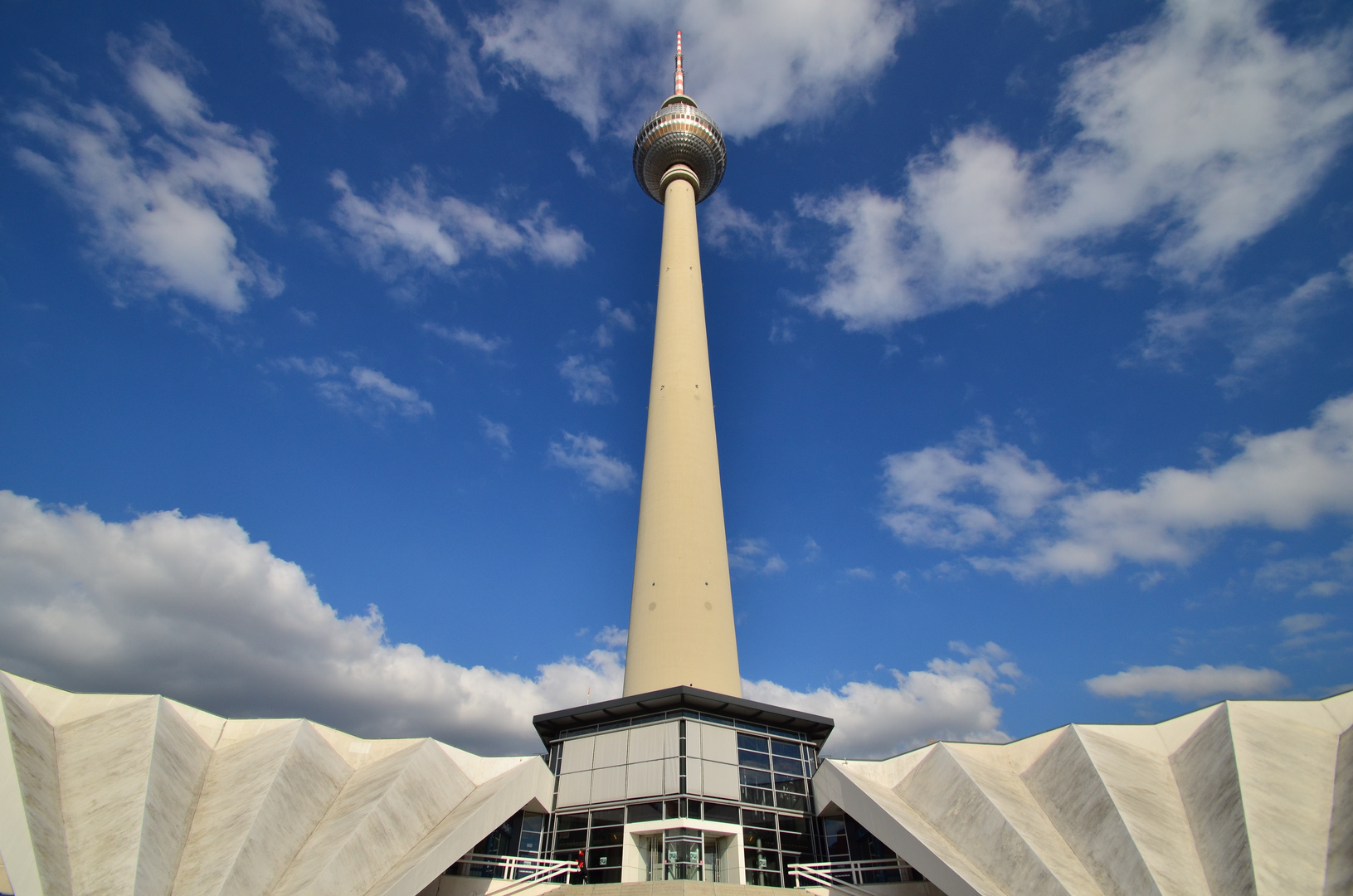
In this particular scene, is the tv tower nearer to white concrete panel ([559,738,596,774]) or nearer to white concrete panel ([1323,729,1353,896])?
white concrete panel ([559,738,596,774])

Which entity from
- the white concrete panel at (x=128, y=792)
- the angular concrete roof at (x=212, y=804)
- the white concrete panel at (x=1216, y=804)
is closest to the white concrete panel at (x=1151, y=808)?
the white concrete panel at (x=1216, y=804)

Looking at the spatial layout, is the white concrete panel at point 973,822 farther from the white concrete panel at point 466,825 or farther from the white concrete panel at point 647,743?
the white concrete panel at point 466,825

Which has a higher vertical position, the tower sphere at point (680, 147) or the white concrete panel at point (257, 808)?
the tower sphere at point (680, 147)

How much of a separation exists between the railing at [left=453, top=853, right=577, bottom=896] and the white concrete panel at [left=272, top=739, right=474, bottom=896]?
1.91 meters

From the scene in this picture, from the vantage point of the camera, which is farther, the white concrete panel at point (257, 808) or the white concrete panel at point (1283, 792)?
the white concrete panel at point (257, 808)

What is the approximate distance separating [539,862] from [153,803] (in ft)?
38.9

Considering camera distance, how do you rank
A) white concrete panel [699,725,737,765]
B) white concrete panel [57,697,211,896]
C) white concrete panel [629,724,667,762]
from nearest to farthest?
white concrete panel [57,697,211,896] < white concrete panel [629,724,667,762] < white concrete panel [699,725,737,765]

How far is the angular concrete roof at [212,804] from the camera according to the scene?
17250mm

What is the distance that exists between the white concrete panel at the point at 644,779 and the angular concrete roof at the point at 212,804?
3782 mm

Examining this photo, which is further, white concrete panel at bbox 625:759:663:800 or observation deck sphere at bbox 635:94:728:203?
observation deck sphere at bbox 635:94:728:203

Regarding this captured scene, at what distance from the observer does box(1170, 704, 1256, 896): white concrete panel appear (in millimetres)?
16859

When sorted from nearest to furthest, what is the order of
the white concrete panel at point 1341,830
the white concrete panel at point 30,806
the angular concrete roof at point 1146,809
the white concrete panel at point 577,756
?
1. the white concrete panel at point 30,806
2. the white concrete panel at point 1341,830
3. the angular concrete roof at point 1146,809
4. the white concrete panel at point 577,756

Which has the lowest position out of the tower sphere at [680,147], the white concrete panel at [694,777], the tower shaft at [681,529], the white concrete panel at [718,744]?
the white concrete panel at [694,777]

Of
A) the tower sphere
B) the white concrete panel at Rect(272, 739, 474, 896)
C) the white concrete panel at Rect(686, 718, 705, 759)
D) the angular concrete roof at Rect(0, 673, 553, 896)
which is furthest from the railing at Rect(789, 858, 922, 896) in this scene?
the tower sphere
